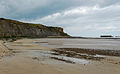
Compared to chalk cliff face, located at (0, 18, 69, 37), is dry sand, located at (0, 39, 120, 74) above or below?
below

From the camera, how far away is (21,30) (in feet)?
338

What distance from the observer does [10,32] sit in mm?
94000

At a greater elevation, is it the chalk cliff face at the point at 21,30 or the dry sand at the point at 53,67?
the chalk cliff face at the point at 21,30

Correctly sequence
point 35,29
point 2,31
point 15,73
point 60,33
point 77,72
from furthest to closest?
point 60,33, point 35,29, point 2,31, point 77,72, point 15,73

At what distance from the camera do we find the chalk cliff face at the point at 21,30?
298 feet

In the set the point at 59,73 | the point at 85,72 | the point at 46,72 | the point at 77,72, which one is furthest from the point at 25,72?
the point at 85,72

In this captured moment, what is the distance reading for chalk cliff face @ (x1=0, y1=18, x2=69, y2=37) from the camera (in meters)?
90.9

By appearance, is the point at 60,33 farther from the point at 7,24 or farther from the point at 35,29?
the point at 7,24

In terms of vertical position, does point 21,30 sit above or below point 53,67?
above

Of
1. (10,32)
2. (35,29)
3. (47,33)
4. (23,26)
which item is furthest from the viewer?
(47,33)

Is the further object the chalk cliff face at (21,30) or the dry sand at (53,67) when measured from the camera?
the chalk cliff face at (21,30)

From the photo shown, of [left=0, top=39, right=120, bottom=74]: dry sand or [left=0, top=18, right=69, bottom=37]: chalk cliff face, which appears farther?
[left=0, top=18, right=69, bottom=37]: chalk cliff face

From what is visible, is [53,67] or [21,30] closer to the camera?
[53,67]

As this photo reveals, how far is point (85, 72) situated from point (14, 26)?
324 ft
